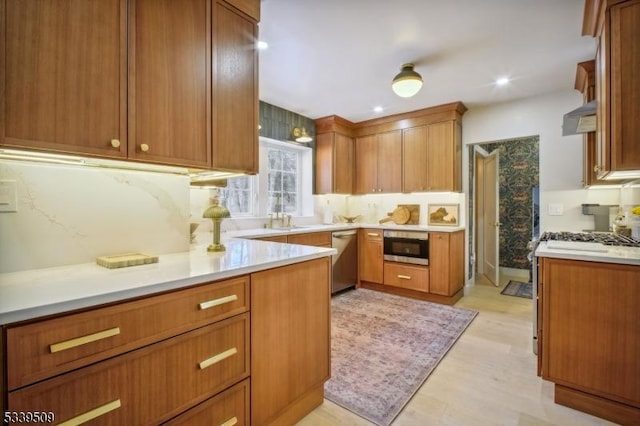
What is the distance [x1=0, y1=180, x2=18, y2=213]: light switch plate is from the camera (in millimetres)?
1193

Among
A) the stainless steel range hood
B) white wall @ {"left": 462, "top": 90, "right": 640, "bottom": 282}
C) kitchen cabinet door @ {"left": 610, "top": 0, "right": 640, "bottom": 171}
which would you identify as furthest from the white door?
kitchen cabinet door @ {"left": 610, "top": 0, "right": 640, "bottom": 171}

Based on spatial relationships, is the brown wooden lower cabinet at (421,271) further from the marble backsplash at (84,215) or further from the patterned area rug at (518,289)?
the marble backsplash at (84,215)

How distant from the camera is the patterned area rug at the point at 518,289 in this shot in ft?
13.2

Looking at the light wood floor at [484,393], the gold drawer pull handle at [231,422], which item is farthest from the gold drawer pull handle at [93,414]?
the light wood floor at [484,393]

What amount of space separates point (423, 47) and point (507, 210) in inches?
157

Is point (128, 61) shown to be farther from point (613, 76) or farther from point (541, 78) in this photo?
point (541, 78)

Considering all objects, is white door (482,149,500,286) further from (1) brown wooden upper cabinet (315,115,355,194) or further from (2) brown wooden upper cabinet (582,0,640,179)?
(2) brown wooden upper cabinet (582,0,640,179)

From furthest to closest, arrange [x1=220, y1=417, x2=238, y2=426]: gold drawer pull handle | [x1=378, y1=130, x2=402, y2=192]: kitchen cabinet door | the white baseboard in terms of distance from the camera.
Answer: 1. the white baseboard
2. [x1=378, y1=130, x2=402, y2=192]: kitchen cabinet door
3. [x1=220, y1=417, x2=238, y2=426]: gold drawer pull handle

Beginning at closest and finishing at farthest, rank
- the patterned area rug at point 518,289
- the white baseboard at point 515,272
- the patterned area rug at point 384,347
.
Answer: the patterned area rug at point 384,347
the patterned area rug at point 518,289
the white baseboard at point 515,272

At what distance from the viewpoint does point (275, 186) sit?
4172 millimetres

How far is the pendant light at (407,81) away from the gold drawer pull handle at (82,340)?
2738 millimetres

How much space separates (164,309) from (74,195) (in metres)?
0.80

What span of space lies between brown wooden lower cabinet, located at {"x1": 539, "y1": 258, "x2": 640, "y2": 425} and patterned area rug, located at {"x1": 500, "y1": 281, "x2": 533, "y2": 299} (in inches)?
97.2

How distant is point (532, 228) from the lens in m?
5.00
